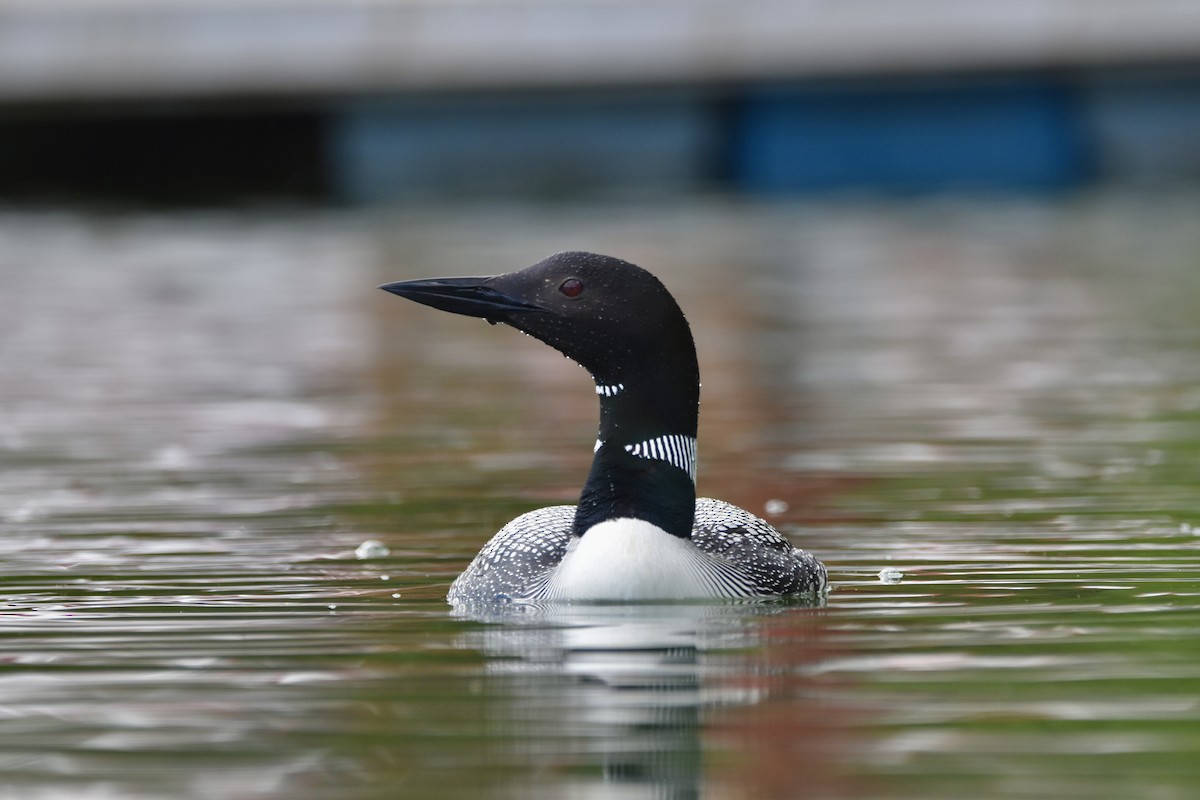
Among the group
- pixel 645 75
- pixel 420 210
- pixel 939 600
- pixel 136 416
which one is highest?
pixel 645 75

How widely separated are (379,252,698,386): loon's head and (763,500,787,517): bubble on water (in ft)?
7.20

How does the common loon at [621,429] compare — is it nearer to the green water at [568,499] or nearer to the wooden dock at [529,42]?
the green water at [568,499]

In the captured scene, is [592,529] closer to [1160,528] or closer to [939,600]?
[939,600]

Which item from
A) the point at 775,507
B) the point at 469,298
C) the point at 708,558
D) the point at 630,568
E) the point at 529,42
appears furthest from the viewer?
the point at 529,42

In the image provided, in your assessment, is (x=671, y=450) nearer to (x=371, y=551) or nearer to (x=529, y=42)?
(x=371, y=551)

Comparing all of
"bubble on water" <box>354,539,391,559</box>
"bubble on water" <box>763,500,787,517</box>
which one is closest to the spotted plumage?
"bubble on water" <box>354,539,391,559</box>

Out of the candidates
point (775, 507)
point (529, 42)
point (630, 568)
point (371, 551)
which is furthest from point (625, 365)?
point (529, 42)

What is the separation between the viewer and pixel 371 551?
8.29m

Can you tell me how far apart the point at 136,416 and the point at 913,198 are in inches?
765

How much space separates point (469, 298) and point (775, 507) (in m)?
2.48

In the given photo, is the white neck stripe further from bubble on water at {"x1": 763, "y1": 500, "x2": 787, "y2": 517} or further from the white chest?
bubble on water at {"x1": 763, "y1": 500, "x2": 787, "y2": 517}

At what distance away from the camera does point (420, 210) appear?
3055cm

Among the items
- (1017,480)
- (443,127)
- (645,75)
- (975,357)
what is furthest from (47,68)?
(1017,480)

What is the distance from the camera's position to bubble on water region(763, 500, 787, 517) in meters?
9.26
